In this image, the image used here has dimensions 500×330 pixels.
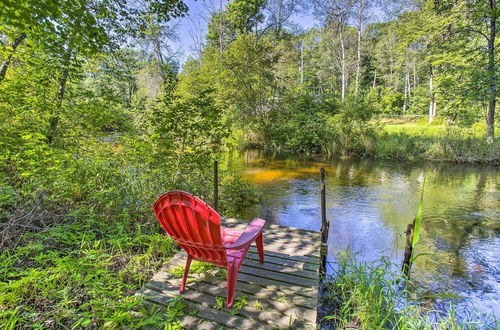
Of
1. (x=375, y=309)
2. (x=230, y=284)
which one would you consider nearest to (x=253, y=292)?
(x=230, y=284)

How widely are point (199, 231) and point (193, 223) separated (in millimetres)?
76

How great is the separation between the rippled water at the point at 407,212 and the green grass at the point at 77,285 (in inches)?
113

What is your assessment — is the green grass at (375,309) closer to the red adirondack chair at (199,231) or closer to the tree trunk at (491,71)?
the red adirondack chair at (199,231)

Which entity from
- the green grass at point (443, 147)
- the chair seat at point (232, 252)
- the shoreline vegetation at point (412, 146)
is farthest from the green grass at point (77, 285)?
the green grass at point (443, 147)

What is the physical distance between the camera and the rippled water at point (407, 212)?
3.47m

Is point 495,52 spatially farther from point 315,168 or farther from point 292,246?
point 292,246

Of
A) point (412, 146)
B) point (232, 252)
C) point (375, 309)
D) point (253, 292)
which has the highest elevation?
point (412, 146)

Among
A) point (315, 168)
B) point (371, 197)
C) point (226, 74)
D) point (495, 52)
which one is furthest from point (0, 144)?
point (495, 52)

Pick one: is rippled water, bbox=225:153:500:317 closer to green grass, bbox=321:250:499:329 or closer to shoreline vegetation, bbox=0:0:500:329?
green grass, bbox=321:250:499:329

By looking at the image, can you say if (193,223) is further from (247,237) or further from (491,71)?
(491,71)

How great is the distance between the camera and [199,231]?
1.85 meters

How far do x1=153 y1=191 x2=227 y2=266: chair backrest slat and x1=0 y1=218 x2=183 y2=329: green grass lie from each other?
478mm

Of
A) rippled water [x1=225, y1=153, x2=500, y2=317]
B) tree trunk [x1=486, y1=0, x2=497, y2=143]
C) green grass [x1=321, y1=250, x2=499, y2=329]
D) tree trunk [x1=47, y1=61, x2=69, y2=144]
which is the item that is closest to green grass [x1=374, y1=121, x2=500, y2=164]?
tree trunk [x1=486, y1=0, x2=497, y2=143]

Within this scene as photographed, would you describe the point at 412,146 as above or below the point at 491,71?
below
